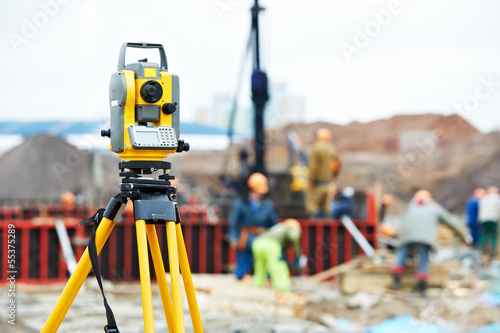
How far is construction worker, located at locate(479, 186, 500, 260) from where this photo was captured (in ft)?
43.3

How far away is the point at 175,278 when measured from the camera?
3.28m

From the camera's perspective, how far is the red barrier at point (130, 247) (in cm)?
978

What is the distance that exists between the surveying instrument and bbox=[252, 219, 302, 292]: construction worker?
4.96 metres

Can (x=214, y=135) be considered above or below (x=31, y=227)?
above

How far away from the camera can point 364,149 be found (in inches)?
1839

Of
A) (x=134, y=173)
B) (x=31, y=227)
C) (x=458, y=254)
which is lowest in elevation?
(x=458, y=254)

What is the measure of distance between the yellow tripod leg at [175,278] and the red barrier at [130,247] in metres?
6.39

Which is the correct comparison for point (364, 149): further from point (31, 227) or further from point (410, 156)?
point (31, 227)

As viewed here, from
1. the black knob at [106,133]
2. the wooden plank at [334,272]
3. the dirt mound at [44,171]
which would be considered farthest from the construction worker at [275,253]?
the dirt mound at [44,171]

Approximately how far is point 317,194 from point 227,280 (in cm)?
358

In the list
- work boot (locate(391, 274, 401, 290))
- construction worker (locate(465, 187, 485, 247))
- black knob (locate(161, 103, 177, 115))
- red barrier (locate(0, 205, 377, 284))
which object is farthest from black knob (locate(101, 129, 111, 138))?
construction worker (locate(465, 187, 485, 247))

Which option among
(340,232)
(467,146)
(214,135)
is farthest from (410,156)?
(340,232)

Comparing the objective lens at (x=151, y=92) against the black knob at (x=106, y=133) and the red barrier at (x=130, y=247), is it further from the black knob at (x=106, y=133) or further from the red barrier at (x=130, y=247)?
the red barrier at (x=130, y=247)

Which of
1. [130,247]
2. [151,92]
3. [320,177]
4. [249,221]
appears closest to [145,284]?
[151,92]
